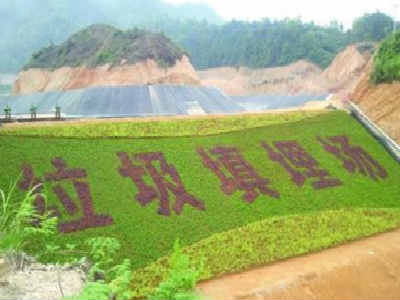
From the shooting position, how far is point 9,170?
51.1 ft

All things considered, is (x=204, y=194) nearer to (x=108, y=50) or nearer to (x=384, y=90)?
(x=384, y=90)

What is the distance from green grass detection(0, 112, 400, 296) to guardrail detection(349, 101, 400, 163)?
90cm

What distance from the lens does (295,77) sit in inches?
2549

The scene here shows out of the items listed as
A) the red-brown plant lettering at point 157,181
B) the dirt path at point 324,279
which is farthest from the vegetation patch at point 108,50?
the dirt path at point 324,279

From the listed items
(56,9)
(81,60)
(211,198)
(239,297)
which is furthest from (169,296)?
(56,9)

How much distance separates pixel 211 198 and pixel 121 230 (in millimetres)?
4074

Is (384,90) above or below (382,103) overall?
above

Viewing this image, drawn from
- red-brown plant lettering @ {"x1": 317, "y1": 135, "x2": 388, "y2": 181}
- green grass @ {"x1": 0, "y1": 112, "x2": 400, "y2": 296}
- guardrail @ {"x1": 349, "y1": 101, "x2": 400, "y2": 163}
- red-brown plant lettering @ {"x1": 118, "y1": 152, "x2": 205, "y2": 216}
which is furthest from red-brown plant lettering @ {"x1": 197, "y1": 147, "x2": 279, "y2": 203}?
guardrail @ {"x1": 349, "y1": 101, "x2": 400, "y2": 163}

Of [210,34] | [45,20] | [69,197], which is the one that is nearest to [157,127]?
[69,197]

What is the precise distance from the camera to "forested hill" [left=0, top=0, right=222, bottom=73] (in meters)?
105

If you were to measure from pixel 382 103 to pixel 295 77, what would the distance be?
38.8 meters

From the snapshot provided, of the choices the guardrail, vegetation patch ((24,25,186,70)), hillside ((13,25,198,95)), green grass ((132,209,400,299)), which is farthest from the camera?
vegetation patch ((24,25,186,70))

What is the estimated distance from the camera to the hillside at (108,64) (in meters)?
37.8

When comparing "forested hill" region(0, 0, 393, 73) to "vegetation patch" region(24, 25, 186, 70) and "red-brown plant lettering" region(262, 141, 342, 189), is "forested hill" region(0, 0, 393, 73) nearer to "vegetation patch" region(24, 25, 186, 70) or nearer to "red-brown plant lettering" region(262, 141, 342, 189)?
"vegetation patch" region(24, 25, 186, 70)
